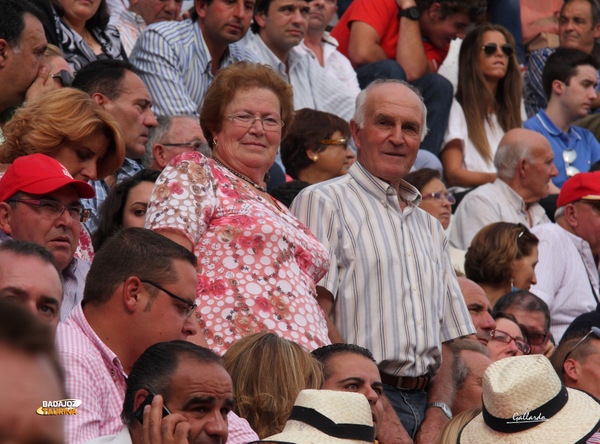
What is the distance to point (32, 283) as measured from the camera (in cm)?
288

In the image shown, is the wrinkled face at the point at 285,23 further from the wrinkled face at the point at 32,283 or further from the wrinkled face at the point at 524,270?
the wrinkled face at the point at 32,283

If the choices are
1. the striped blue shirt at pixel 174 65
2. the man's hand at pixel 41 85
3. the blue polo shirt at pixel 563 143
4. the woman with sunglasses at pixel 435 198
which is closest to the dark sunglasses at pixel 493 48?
the blue polo shirt at pixel 563 143

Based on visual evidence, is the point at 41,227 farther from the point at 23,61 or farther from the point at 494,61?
the point at 494,61

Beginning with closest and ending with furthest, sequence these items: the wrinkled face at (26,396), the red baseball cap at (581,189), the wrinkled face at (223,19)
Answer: the wrinkled face at (26,396), the wrinkled face at (223,19), the red baseball cap at (581,189)

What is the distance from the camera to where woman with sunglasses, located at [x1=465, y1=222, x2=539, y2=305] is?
6.26 metres

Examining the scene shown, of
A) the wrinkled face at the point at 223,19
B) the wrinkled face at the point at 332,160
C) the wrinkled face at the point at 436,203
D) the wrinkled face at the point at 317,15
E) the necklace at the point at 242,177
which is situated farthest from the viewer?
the wrinkled face at the point at 317,15

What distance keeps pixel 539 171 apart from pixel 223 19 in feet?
9.16

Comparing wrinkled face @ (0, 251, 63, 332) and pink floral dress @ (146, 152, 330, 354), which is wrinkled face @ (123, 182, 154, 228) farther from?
wrinkled face @ (0, 251, 63, 332)

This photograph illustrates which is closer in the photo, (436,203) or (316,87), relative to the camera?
(436,203)

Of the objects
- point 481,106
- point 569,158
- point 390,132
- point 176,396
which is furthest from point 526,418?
point 569,158

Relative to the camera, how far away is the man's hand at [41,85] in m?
4.62

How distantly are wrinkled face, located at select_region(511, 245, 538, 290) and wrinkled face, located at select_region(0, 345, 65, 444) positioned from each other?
562 centimetres

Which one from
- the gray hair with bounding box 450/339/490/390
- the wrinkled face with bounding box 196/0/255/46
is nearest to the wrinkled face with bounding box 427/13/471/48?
the wrinkled face with bounding box 196/0/255/46

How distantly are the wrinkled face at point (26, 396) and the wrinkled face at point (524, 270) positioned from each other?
562 cm
